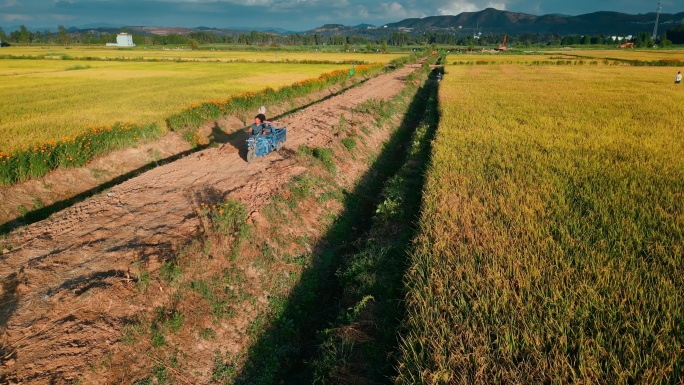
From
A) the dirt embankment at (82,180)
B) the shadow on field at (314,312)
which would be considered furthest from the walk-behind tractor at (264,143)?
the dirt embankment at (82,180)

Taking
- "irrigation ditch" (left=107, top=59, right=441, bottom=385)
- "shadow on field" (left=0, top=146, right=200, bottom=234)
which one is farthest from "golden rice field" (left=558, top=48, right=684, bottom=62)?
"shadow on field" (left=0, top=146, right=200, bottom=234)

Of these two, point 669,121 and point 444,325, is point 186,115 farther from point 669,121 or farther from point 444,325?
point 669,121

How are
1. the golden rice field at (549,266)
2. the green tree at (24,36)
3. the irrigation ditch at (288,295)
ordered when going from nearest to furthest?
the golden rice field at (549,266) < the irrigation ditch at (288,295) < the green tree at (24,36)

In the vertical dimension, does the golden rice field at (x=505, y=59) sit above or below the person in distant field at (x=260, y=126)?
above

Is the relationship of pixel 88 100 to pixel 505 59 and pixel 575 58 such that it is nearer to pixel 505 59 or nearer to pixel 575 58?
pixel 505 59

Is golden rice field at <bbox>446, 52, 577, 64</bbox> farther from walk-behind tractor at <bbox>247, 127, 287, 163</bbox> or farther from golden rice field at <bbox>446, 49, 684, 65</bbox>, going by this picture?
walk-behind tractor at <bbox>247, 127, 287, 163</bbox>

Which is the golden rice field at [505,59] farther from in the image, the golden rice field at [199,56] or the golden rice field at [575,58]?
the golden rice field at [199,56]

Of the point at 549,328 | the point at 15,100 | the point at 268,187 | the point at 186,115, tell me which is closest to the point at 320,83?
the point at 186,115
